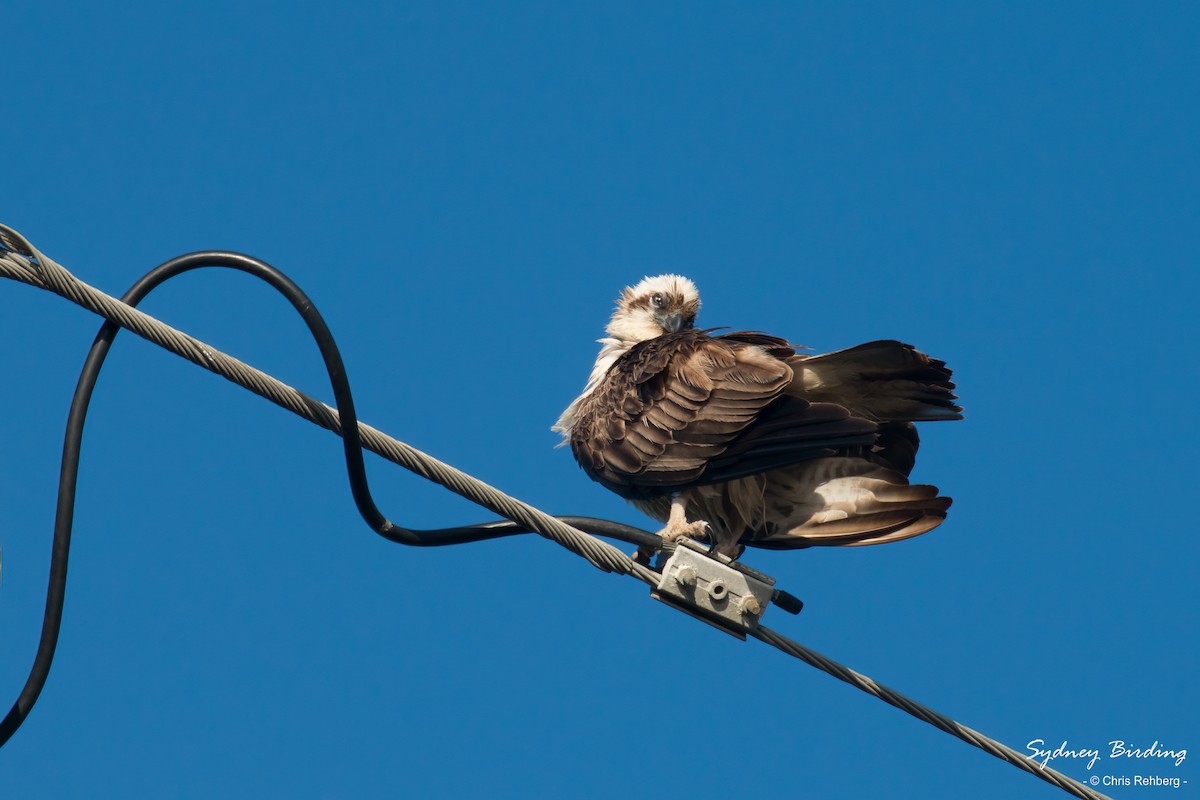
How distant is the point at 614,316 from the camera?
27.2ft

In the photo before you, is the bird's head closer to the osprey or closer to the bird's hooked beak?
the bird's hooked beak

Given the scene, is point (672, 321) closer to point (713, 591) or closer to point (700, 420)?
point (700, 420)

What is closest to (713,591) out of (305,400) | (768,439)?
(768,439)

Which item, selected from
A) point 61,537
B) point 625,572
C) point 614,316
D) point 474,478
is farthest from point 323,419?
point 614,316

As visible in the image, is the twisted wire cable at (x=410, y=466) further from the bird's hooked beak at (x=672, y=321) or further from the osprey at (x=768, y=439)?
the bird's hooked beak at (x=672, y=321)

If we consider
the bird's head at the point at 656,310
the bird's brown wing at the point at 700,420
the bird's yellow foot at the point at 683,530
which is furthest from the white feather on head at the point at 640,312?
the bird's yellow foot at the point at 683,530

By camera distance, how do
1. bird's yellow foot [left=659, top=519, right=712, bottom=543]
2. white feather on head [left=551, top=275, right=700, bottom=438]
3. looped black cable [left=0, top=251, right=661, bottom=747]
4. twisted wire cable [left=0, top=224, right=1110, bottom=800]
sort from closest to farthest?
looped black cable [left=0, top=251, right=661, bottom=747] < twisted wire cable [left=0, top=224, right=1110, bottom=800] < bird's yellow foot [left=659, top=519, right=712, bottom=543] < white feather on head [left=551, top=275, right=700, bottom=438]

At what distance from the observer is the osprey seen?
657 cm

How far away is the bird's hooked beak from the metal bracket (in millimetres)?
2272

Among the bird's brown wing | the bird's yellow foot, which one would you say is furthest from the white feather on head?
the bird's yellow foot

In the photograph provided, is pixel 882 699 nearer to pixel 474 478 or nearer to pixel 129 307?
pixel 474 478

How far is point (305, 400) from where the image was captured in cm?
521

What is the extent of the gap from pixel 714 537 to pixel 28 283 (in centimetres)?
364

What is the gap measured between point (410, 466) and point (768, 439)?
200 cm
